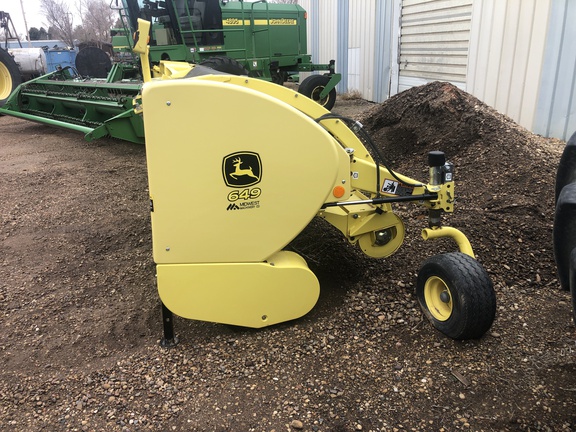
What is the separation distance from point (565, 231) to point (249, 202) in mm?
1413

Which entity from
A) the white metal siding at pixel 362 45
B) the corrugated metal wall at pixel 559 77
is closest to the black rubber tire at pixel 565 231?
the corrugated metal wall at pixel 559 77

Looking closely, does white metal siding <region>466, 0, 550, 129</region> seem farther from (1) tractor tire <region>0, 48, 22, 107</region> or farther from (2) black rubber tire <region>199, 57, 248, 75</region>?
(1) tractor tire <region>0, 48, 22, 107</region>

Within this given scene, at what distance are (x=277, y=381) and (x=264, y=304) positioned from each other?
430 mm

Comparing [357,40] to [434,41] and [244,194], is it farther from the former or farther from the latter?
[244,194]

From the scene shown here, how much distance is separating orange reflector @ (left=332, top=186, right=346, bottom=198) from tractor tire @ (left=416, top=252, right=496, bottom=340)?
61cm

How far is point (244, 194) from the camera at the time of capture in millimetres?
2434

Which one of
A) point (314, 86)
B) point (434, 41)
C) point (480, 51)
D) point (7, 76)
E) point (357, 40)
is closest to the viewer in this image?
point (480, 51)

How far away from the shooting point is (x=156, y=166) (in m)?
2.33

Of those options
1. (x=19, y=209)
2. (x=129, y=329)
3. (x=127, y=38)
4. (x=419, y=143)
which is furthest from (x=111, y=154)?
(x=129, y=329)

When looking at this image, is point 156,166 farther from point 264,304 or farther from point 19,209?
point 19,209

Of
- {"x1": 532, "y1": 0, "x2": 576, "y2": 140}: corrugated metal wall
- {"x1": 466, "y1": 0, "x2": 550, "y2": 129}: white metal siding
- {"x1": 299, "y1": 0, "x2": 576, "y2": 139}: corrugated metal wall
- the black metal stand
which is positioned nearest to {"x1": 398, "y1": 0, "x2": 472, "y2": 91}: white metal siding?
{"x1": 299, "y1": 0, "x2": 576, "y2": 139}: corrugated metal wall

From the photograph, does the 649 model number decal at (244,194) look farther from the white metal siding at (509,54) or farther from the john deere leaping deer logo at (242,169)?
the white metal siding at (509,54)

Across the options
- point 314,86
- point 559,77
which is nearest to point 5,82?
point 314,86

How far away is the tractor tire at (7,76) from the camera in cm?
1056
